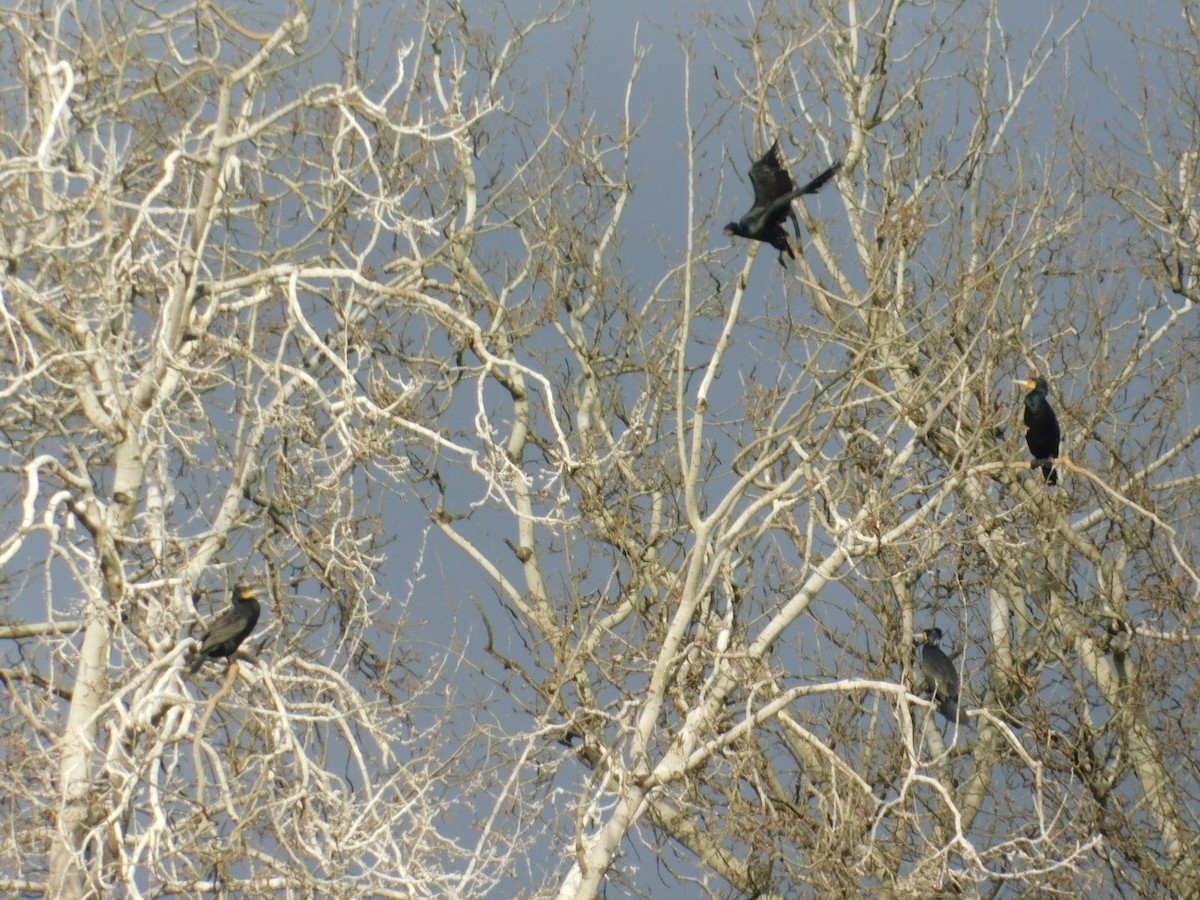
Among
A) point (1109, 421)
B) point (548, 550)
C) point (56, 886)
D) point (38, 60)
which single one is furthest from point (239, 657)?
point (1109, 421)

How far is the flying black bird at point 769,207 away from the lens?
8.77m

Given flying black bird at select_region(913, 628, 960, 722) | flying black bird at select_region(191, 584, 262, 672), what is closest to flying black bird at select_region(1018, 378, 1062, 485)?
flying black bird at select_region(913, 628, 960, 722)

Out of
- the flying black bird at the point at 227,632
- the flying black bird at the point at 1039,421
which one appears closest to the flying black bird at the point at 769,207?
the flying black bird at the point at 1039,421

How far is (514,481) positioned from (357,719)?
1.55m

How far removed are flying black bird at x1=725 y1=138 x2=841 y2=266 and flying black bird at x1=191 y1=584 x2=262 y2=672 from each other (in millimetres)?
3401

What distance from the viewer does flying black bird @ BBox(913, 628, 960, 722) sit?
10.4 metres

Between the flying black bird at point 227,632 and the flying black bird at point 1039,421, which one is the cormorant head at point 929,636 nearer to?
the flying black bird at point 1039,421

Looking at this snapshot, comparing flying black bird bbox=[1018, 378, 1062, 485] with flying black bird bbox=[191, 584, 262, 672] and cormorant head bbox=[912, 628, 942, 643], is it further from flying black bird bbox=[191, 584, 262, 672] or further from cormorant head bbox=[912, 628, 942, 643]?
flying black bird bbox=[191, 584, 262, 672]

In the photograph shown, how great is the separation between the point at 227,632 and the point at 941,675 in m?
5.07

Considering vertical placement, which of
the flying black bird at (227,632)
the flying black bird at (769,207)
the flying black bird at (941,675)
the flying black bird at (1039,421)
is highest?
the flying black bird at (769,207)

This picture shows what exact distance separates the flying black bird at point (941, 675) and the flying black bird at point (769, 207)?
3296 millimetres

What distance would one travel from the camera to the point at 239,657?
8047 mm

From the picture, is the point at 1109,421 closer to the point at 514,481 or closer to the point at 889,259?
the point at 889,259

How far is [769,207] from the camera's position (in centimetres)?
877
